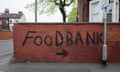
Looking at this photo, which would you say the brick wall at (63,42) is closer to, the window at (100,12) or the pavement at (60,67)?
the pavement at (60,67)

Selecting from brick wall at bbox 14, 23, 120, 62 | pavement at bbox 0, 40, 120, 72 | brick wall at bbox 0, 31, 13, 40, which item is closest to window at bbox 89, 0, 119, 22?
brick wall at bbox 14, 23, 120, 62

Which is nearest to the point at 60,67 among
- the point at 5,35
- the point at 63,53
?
the point at 63,53

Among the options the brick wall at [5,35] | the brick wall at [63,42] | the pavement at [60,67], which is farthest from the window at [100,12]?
the brick wall at [5,35]

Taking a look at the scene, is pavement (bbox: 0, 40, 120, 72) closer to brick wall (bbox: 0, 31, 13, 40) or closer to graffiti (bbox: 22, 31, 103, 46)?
graffiti (bbox: 22, 31, 103, 46)

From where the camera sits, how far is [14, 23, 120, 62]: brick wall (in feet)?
52.2

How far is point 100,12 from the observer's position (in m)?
22.4

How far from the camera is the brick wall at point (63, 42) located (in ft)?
52.2

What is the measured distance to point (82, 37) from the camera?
16109 millimetres

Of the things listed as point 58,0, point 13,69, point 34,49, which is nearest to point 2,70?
point 13,69

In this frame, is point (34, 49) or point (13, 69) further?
point (34, 49)

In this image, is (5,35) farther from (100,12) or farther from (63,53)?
(63,53)

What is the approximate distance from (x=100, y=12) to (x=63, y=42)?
685 centimetres

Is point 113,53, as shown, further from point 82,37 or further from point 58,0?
point 58,0

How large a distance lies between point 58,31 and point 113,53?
8.38ft
